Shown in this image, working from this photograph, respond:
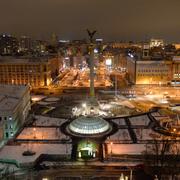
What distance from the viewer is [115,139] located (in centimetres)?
5209

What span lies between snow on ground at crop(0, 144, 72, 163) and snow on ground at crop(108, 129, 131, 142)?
26.5ft

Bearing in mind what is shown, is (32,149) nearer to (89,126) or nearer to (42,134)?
(42,134)

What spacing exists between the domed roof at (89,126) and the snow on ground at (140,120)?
7203 millimetres

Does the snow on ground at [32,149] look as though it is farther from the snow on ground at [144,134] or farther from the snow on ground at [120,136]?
the snow on ground at [144,134]

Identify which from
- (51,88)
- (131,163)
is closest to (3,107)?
(131,163)

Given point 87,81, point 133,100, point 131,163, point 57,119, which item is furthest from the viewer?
point 87,81

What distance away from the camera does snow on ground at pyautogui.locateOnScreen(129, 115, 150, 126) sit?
60438mm

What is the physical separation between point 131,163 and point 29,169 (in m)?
14.4

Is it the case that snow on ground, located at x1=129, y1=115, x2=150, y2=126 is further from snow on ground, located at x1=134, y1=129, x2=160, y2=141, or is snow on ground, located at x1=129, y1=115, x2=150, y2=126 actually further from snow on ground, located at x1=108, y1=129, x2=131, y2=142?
snow on ground, located at x1=108, y1=129, x2=131, y2=142

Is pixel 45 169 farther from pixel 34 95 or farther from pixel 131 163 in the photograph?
pixel 34 95

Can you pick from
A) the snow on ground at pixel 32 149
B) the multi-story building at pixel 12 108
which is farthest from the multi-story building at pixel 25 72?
the snow on ground at pixel 32 149

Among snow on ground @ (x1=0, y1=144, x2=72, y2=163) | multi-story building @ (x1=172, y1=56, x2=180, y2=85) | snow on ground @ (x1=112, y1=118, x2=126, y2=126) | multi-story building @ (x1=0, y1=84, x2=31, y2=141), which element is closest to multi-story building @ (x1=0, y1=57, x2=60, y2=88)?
multi-story building @ (x1=0, y1=84, x2=31, y2=141)

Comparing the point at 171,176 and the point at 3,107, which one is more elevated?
the point at 3,107

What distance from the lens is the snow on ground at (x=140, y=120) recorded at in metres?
60.4
